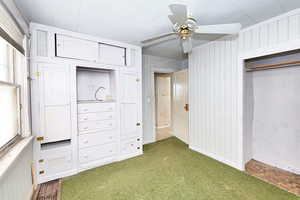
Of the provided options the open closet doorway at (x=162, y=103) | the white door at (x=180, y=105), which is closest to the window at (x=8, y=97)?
the white door at (x=180, y=105)

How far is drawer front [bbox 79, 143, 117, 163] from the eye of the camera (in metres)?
2.31

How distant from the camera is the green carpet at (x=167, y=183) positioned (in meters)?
1.73

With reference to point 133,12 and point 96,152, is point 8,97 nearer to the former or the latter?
point 96,152

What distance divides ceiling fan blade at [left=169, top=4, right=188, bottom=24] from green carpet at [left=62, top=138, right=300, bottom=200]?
2.11 metres

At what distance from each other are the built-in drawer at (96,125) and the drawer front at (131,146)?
46 centimetres

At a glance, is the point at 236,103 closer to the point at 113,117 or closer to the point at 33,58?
the point at 113,117

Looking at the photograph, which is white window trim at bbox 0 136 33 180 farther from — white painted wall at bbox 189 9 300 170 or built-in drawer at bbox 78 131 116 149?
white painted wall at bbox 189 9 300 170

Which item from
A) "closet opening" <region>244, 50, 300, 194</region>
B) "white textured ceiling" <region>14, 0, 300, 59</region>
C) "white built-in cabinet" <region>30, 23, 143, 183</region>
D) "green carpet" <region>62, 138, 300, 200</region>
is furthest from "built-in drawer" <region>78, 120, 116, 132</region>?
"closet opening" <region>244, 50, 300, 194</region>

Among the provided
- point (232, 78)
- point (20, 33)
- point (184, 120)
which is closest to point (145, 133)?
point (184, 120)

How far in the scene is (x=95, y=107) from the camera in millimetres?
2408

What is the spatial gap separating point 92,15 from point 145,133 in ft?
9.34

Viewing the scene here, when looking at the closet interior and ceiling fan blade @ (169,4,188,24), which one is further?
the closet interior

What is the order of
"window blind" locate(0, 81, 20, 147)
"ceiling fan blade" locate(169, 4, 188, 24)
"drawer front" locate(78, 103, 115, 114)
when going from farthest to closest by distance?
"drawer front" locate(78, 103, 115, 114), "window blind" locate(0, 81, 20, 147), "ceiling fan blade" locate(169, 4, 188, 24)

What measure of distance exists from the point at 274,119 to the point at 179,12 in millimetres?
2587
